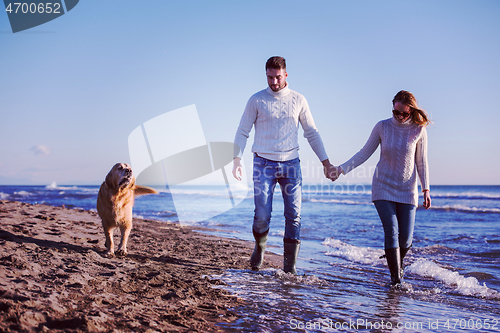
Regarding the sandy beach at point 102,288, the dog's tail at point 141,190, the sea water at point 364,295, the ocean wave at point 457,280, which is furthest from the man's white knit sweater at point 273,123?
the ocean wave at point 457,280

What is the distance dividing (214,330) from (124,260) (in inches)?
78.7

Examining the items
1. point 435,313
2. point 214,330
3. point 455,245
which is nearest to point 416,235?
point 455,245

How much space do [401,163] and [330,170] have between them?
719 millimetres

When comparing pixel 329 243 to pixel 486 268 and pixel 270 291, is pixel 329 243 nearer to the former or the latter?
pixel 486 268

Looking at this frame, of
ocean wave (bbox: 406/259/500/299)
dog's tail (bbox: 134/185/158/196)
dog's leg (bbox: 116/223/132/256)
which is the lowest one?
ocean wave (bbox: 406/259/500/299)

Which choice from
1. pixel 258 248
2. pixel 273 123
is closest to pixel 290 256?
pixel 258 248

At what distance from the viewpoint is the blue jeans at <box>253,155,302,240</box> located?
3648 millimetres

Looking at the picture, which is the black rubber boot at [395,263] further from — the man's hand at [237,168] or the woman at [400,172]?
the man's hand at [237,168]

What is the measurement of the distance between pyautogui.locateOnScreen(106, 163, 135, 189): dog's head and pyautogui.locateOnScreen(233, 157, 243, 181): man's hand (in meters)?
Answer: 1.35

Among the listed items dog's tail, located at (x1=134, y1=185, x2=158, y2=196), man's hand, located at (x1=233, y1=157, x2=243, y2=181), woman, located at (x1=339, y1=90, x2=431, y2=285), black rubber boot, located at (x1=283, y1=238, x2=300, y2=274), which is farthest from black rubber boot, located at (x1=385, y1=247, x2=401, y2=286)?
dog's tail, located at (x1=134, y1=185, x2=158, y2=196)

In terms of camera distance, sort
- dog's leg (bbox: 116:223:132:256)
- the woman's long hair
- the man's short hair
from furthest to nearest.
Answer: dog's leg (bbox: 116:223:132:256) < the man's short hair < the woman's long hair

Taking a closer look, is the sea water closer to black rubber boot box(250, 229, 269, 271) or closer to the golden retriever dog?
black rubber boot box(250, 229, 269, 271)

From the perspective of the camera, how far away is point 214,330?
2.05 metres

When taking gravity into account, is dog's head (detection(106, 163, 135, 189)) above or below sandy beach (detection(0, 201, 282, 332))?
above
